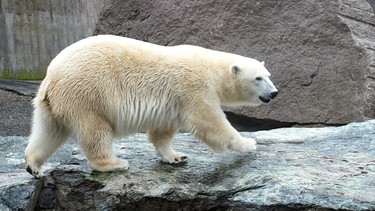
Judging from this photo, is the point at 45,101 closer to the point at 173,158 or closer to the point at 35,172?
the point at 35,172

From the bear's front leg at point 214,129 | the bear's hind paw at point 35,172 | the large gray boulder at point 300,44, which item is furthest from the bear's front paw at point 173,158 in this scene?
the large gray boulder at point 300,44

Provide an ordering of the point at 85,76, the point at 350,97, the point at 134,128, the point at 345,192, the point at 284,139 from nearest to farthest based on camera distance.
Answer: the point at 345,192
the point at 85,76
the point at 134,128
the point at 284,139
the point at 350,97

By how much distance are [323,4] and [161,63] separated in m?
3.23

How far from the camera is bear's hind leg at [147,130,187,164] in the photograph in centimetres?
404

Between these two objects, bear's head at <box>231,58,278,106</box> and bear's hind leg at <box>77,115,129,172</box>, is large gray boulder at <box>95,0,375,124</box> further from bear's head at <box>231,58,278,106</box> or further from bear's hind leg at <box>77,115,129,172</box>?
bear's hind leg at <box>77,115,129,172</box>

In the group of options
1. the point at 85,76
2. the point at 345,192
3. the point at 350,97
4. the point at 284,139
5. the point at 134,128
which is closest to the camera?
the point at 345,192

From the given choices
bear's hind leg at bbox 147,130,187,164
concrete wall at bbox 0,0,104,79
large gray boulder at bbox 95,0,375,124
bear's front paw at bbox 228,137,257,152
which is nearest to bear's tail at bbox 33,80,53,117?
bear's hind leg at bbox 147,130,187,164

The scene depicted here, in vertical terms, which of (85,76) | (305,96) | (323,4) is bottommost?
(305,96)

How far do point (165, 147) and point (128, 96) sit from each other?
48 centimetres

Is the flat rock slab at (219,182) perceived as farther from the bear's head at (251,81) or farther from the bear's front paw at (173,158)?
the bear's head at (251,81)

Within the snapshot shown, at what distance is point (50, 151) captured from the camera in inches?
153

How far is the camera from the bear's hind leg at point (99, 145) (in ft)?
11.9

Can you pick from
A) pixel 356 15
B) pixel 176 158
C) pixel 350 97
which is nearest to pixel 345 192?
pixel 176 158

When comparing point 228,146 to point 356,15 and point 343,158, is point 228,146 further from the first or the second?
point 356,15
